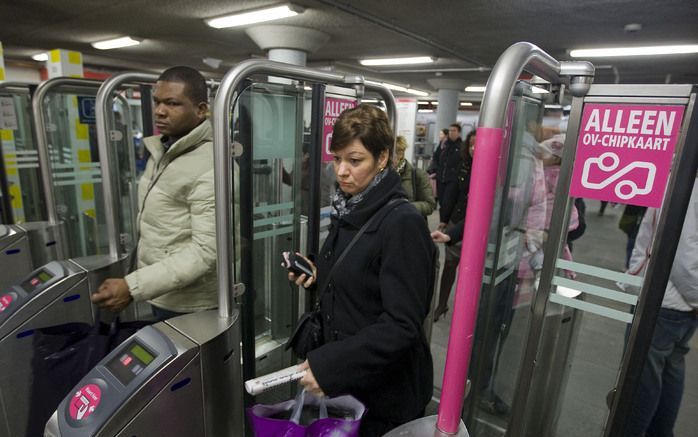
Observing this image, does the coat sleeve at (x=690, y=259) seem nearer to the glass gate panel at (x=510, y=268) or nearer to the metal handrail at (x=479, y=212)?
the glass gate panel at (x=510, y=268)

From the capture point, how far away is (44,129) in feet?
6.84

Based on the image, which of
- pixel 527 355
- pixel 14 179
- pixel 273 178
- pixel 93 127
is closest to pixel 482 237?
pixel 527 355

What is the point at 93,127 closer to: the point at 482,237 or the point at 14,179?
the point at 14,179

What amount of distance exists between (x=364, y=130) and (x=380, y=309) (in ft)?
1.59

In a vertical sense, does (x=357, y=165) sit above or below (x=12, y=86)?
below

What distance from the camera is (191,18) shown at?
5.10 metres

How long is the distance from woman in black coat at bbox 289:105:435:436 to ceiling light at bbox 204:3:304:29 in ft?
12.1

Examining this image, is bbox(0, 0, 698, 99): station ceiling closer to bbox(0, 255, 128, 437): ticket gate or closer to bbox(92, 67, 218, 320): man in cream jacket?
bbox(92, 67, 218, 320): man in cream jacket

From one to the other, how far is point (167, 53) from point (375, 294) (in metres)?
8.51

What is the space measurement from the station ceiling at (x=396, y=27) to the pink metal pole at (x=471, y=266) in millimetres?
3796

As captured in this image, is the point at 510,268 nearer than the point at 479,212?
No

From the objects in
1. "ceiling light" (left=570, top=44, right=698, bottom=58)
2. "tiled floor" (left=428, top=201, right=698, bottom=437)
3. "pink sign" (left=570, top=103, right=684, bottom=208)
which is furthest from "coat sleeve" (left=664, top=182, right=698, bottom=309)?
"ceiling light" (left=570, top=44, right=698, bottom=58)

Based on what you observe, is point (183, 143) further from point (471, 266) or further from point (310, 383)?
point (471, 266)

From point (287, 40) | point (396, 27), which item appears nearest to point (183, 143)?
point (396, 27)
